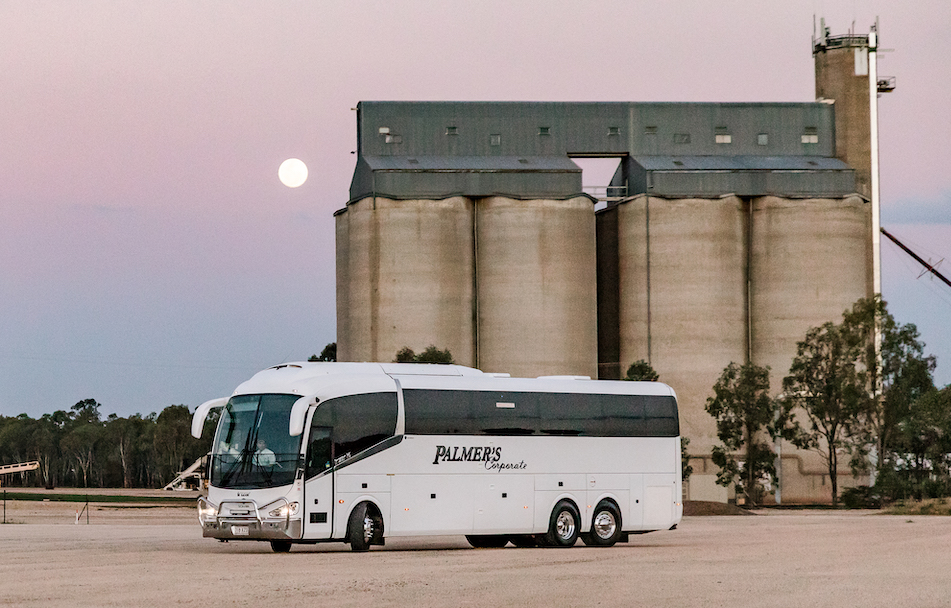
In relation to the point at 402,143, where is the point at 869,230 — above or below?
below

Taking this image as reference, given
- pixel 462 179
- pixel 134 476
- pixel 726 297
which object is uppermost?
pixel 462 179

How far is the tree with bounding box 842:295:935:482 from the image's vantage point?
237 ft

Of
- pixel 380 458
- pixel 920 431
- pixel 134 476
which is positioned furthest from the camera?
pixel 134 476

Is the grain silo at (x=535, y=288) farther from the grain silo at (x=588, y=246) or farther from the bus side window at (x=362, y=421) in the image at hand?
the bus side window at (x=362, y=421)

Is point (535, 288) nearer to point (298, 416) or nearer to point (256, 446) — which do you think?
point (256, 446)

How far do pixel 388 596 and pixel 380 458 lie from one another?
11457mm

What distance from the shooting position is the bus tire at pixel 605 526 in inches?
1346

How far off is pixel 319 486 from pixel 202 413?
3.27m

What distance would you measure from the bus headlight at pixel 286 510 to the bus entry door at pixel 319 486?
229mm

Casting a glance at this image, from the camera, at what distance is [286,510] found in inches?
1137

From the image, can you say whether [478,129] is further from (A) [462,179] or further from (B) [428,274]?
(B) [428,274]

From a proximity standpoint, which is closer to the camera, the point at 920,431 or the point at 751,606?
the point at 751,606

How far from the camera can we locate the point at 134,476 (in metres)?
176

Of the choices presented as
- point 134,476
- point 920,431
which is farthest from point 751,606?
point 134,476
